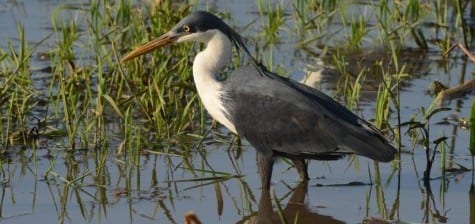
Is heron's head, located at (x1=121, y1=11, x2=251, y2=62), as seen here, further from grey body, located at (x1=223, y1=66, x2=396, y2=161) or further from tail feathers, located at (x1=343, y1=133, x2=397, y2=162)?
tail feathers, located at (x1=343, y1=133, x2=397, y2=162)

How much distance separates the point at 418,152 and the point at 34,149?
7.35ft

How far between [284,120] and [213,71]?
0.54 m

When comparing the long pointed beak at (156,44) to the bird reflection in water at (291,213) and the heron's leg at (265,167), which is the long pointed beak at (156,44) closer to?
the heron's leg at (265,167)

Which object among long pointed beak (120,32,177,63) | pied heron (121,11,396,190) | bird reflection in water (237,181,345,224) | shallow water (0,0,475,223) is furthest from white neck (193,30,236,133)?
bird reflection in water (237,181,345,224)

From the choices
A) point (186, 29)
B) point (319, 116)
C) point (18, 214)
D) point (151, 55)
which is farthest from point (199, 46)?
point (18, 214)

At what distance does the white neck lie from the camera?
277 inches

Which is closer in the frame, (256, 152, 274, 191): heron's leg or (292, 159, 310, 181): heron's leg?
(256, 152, 274, 191): heron's leg

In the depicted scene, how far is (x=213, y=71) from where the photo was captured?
719cm

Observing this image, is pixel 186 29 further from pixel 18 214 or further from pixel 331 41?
pixel 331 41

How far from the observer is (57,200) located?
6547 millimetres

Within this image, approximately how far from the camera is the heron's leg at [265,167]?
6.87 m

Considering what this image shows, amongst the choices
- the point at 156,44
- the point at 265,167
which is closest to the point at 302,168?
the point at 265,167

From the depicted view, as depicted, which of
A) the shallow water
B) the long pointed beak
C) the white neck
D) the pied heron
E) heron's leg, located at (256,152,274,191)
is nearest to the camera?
the shallow water

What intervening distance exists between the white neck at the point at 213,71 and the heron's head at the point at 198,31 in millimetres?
15
